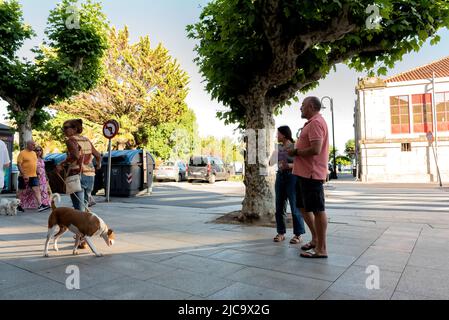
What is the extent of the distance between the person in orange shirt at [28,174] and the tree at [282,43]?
4.98 metres

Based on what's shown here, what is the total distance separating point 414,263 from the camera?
3.71 m

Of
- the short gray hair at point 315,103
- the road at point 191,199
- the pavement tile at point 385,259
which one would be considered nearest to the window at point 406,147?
Result: the road at point 191,199

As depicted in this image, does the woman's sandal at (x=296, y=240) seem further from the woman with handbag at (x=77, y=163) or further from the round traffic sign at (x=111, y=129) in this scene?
the round traffic sign at (x=111, y=129)

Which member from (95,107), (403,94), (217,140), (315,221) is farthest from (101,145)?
(217,140)

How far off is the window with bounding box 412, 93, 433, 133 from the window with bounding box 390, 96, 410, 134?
0.52 meters

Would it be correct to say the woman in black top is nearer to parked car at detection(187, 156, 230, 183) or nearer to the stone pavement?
the stone pavement

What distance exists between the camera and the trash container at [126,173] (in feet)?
43.2

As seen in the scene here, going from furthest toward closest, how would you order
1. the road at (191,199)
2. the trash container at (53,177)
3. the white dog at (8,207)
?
the trash container at (53,177) → the road at (191,199) → the white dog at (8,207)

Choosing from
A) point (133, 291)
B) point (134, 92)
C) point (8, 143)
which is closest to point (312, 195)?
point (133, 291)

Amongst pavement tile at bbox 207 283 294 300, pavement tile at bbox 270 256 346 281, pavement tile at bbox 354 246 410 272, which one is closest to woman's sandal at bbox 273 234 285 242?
pavement tile at bbox 270 256 346 281

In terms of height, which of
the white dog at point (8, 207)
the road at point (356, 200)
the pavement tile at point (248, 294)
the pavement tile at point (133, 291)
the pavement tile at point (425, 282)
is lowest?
the road at point (356, 200)

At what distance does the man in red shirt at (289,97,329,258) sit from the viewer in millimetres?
3889

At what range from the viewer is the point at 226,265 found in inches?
144
